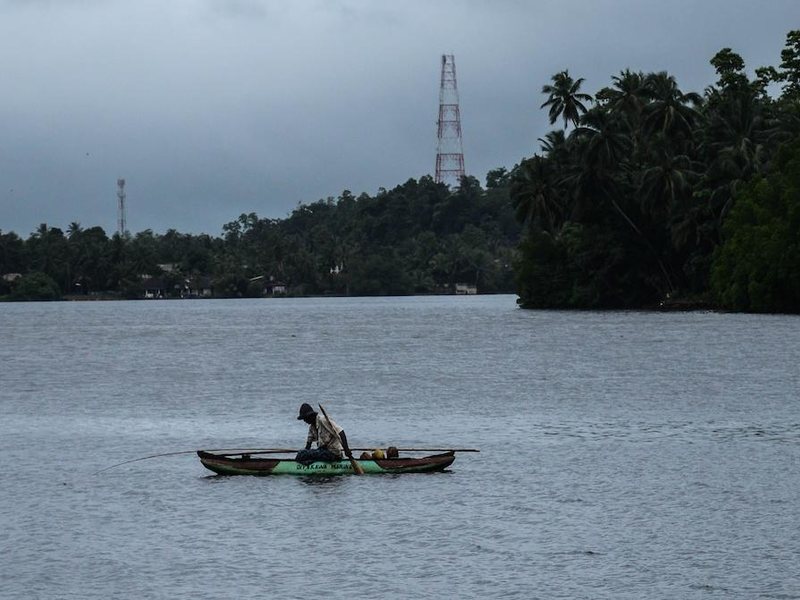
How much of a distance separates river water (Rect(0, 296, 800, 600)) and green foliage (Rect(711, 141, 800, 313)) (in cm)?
3064

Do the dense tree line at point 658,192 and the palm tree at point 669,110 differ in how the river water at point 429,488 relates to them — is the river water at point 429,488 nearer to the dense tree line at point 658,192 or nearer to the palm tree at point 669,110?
the dense tree line at point 658,192

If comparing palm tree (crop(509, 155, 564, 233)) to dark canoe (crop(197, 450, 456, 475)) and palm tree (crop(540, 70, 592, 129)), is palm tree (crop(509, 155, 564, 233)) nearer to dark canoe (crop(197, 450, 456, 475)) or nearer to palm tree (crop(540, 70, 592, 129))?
palm tree (crop(540, 70, 592, 129))

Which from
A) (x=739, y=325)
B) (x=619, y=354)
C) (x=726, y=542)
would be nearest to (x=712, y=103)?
(x=739, y=325)

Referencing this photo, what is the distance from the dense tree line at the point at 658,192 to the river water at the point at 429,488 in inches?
1719

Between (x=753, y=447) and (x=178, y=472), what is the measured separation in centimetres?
1557

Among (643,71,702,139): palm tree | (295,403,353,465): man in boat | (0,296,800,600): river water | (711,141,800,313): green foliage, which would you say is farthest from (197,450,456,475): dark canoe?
(643,71,702,139): palm tree

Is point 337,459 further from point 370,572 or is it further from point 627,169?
point 627,169

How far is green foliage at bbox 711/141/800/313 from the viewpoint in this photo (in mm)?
105812

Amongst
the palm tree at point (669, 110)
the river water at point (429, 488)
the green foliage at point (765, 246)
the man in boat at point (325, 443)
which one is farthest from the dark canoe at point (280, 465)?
the palm tree at point (669, 110)

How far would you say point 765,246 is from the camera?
10812 centimetres

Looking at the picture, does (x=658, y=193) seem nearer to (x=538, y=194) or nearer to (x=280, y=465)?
(x=538, y=194)

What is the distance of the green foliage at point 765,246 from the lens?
106m

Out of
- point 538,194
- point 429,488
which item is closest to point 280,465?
point 429,488

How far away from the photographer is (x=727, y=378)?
63.4m
